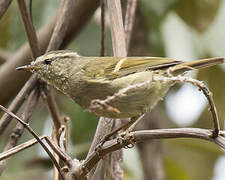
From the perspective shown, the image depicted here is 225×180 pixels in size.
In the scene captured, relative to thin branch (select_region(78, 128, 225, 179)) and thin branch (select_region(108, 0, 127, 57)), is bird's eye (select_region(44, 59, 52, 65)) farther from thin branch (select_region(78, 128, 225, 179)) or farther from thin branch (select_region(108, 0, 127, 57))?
thin branch (select_region(78, 128, 225, 179))

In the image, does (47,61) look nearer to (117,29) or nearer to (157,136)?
(117,29)

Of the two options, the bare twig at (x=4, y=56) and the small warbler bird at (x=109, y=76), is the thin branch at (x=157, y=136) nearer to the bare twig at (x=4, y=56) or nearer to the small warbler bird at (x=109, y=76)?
the small warbler bird at (x=109, y=76)

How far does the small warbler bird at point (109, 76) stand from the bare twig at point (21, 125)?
0.13 m

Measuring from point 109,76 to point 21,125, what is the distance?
1.84 ft

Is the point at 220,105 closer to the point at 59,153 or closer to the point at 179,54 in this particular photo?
the point at 179,54

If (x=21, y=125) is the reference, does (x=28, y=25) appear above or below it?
above

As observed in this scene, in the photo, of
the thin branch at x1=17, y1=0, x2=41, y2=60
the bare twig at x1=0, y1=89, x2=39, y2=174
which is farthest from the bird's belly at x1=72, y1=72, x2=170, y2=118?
the thin branch at x1=17, y1=0, x2=41, y2=60

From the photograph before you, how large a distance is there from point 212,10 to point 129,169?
Result: 1.33 m

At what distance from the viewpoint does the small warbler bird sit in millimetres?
2533

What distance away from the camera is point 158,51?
3908 mm

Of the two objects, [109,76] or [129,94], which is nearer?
[129,94]

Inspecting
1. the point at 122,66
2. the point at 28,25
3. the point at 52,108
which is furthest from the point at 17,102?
the point at 122,66

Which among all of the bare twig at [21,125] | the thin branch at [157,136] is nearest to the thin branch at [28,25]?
the bare twig at [21,125]

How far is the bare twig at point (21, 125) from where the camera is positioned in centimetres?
251
